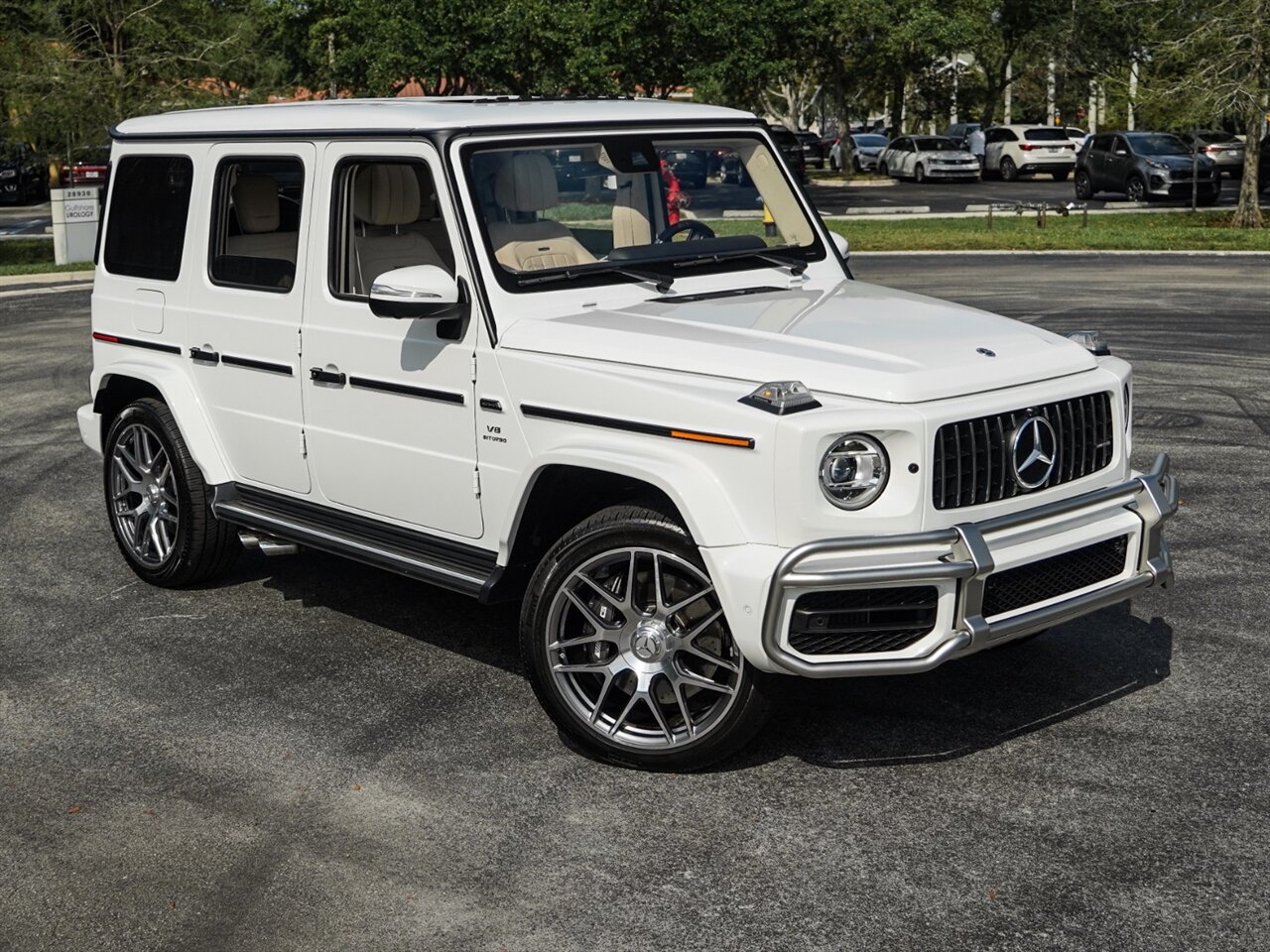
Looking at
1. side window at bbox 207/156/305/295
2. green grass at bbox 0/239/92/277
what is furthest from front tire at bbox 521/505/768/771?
green grass at bbox 0/239/92/277

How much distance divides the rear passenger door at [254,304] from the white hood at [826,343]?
1316 millimetres

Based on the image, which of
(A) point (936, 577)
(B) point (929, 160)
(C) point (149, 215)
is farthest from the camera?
(B) point (929, 160)

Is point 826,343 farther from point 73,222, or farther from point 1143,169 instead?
point 1143,169

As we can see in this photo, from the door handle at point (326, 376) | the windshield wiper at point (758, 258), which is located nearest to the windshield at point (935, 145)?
the windshield wiper at point (758, 258)

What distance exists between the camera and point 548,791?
17.4ft

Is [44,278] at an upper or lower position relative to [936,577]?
lower

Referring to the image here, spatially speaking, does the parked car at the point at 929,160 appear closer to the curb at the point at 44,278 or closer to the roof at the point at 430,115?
the curb at the point at 44,278

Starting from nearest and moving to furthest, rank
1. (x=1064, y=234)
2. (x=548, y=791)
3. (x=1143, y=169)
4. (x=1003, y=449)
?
(x=1003, y=449) < (x=548, y=791) < (x=1064, y=234) < (x=1143, y=169)

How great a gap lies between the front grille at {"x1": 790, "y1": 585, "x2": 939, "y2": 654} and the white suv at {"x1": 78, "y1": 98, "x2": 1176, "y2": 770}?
0.03 feet

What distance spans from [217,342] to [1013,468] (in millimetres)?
3505

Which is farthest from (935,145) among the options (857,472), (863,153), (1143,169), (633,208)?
(857,472)

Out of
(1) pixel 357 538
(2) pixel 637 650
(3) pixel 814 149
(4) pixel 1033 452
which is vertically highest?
(4) pixel 1033 452

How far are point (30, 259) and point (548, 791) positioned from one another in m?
26.5

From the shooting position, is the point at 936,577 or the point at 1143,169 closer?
the point at 936,577
